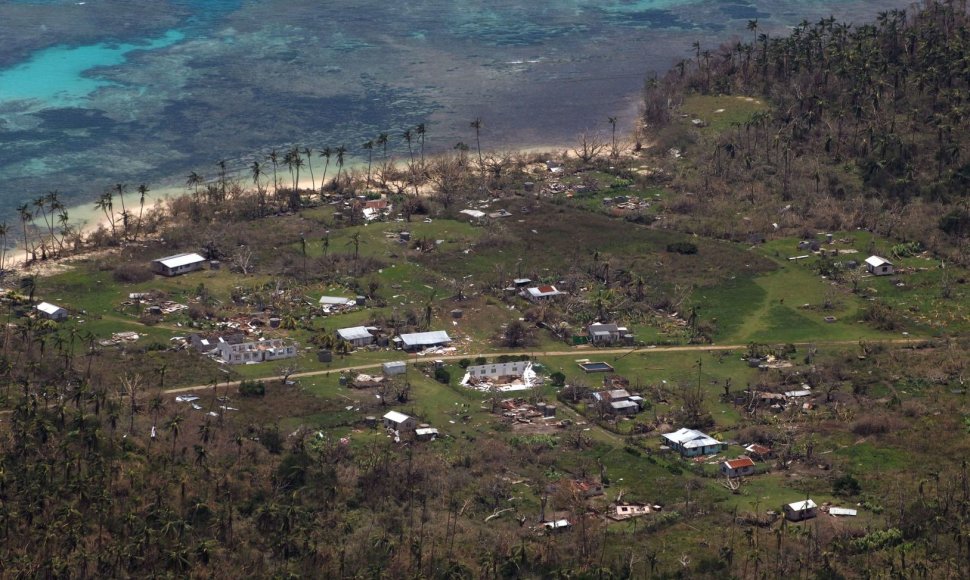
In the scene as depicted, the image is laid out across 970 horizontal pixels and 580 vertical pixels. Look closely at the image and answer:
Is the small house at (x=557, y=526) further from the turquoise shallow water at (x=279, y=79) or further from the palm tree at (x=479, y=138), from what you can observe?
Result: the turquoise shallow water at (x=279, y=79)

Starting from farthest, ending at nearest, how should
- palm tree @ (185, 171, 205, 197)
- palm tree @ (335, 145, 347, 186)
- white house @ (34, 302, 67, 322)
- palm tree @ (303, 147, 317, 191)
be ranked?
palm tree @ (303, 147, 317, 191) < palm tree @ (335, 145, 347, 186) < palm tree @ (185, 171, 205, 197) < white house @ (34, 302, 67, 322)

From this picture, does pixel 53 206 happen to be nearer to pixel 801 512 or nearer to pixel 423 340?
pixel 423 340

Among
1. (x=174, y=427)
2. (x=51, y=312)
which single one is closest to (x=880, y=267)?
(x=174, y=427)

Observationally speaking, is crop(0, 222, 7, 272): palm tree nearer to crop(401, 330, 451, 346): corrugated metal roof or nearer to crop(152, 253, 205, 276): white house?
crop(152, 253, 205, 276): white house

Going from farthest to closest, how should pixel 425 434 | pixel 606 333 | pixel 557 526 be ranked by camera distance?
pixel 606 333
pixel 425 434
pixel 557 526

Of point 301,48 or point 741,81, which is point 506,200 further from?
point 301,48

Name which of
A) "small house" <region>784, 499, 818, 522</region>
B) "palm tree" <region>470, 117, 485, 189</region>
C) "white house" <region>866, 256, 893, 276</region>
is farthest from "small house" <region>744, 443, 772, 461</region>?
"palm tree" <region>470, 117, 485, 189</region>
